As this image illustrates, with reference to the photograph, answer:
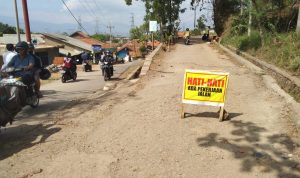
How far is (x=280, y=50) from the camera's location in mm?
12438

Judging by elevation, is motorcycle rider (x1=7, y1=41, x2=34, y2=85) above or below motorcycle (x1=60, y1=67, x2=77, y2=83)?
above

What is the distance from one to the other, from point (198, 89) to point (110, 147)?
2105mm

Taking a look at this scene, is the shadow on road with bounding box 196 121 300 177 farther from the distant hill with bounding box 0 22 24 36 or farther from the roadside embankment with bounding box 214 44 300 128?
the distant hill with bounding box 0 22 24 36

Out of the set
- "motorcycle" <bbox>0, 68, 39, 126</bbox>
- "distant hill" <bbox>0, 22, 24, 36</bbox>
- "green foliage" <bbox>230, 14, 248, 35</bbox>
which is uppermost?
"distant hill" <bbox>0, 22, 24, 36</bbox>

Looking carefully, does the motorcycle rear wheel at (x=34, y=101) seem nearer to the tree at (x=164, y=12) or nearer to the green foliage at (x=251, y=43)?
the green foliage at (x=251, y=43)

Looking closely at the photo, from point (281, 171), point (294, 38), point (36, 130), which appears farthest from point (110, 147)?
point (294, 38)

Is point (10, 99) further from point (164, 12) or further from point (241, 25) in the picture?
point (164, 12)

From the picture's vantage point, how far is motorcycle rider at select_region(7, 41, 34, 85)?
26.1 ft

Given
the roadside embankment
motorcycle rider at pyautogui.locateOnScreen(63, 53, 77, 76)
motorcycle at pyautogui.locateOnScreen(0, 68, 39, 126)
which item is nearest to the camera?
motorcycle at pyautogui.locateOnScreen(0, 68, 39, 126)

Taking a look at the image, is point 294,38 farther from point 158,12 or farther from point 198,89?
point 158,12

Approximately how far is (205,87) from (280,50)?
726 centimetres

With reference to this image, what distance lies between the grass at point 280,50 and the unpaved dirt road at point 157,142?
2974 millimetres

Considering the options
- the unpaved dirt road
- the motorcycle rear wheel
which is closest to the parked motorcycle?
the motorcycle rear wheel

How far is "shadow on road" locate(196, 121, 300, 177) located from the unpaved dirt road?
0.04 feet
